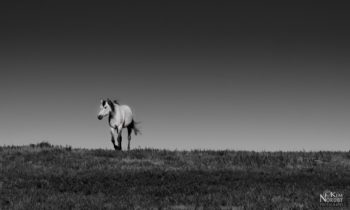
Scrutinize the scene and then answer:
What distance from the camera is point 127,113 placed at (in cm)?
3203

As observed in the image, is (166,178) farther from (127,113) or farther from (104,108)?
(127,113)

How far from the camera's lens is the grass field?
43.9 ft

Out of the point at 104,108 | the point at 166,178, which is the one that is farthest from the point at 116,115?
the point at 166,178

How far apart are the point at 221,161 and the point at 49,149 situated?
8967mm

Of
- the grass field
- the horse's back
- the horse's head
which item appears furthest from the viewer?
the horse's back

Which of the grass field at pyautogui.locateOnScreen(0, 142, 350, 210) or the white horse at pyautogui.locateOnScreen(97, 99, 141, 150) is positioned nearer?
the grass field at pyautogui.locateOnScreen(0, 142, 350, 210)

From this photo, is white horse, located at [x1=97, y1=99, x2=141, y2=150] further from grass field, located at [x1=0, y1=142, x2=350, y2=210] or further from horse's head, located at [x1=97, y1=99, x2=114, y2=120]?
grass field, located at [x1=0, y1=142, x2=350, y2=210]

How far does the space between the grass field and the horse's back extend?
521 cm

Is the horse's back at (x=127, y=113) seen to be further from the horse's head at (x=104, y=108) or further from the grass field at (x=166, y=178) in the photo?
the grass field at (x=166, y=178)

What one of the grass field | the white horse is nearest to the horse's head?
the white horse

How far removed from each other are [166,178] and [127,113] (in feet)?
47.0

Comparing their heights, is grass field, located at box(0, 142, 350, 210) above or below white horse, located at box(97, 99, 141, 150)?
below

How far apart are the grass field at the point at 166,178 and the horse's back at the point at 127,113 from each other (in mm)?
5215

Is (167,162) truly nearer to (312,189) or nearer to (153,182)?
(153,182)
